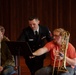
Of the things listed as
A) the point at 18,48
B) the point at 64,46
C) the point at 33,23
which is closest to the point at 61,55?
the point at 64,46

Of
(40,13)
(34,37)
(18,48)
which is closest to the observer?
(18,48)

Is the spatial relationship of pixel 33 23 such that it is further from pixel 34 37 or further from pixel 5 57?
pixel 5 57

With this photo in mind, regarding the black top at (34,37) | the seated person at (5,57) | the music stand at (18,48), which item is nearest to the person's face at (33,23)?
the black top at (34,37)

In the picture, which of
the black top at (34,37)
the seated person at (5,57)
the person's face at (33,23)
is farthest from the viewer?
the black top at (34,37)

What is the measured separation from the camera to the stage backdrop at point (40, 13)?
22.9ft

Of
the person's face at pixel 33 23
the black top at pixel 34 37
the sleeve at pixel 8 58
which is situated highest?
the person's face at pixel 33 23

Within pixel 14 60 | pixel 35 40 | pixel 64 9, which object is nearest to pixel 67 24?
pixel 64 9

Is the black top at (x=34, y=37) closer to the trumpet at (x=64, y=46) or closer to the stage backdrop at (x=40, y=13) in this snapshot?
the trumpet at (x=64, y=46)

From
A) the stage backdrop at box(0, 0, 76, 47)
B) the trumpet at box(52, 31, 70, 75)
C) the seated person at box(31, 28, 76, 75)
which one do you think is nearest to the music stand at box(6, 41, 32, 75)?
the seated person at box(31, 28, 76, 75)

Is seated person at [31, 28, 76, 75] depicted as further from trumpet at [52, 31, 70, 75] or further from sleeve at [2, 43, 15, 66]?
sleeve at [2, 43, 15, 66]

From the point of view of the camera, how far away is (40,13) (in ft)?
23.3

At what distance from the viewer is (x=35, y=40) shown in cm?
441

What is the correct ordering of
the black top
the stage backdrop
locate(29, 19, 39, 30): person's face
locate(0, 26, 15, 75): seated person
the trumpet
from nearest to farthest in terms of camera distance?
1. the trumpet
2. locate(0, 26, 15, 75): seated person
3. locate(29, 19, 39, 30): person's face
4. the black top
5. the stage backdrop

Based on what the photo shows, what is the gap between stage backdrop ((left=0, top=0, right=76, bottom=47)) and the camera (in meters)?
6.98
